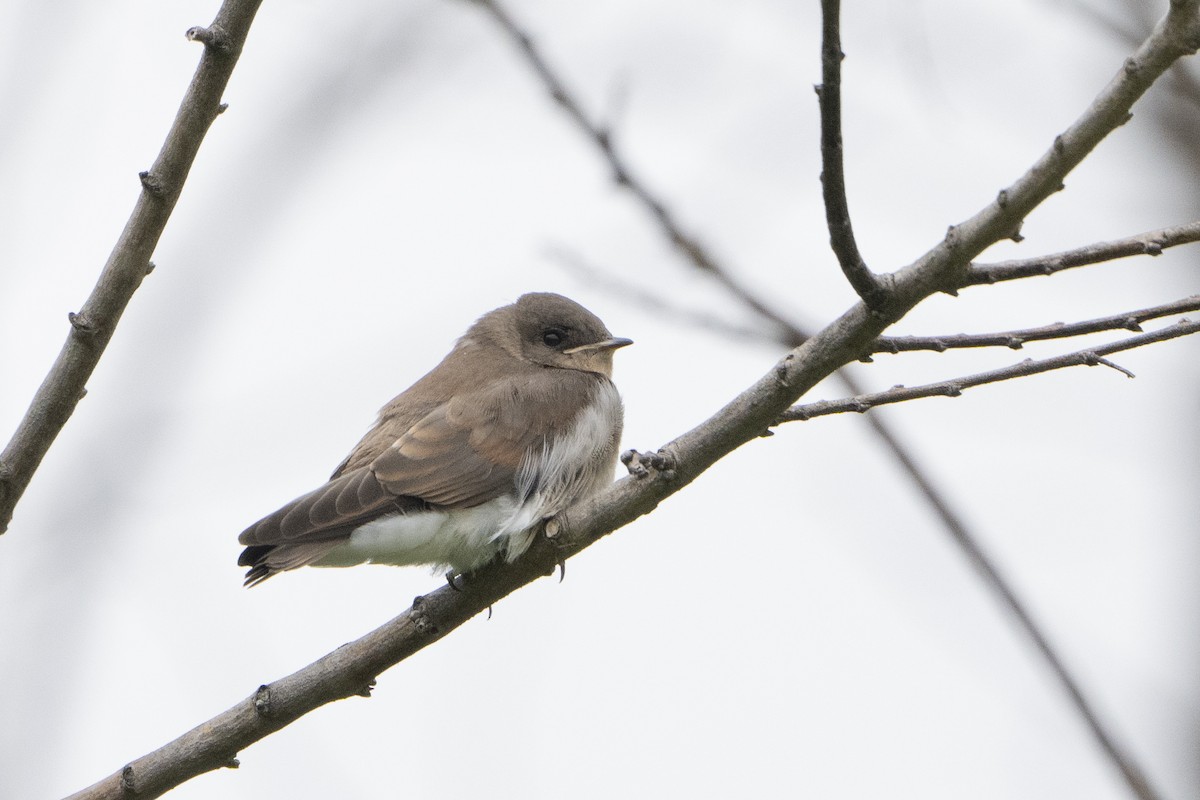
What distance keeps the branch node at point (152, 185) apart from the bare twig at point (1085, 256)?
1852 millimetres

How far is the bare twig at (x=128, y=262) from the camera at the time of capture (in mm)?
2783

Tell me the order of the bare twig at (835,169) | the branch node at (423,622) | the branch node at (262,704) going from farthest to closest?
the branch node at (423,622)
the branch node at (262,704)
the bare twig at (835,169)

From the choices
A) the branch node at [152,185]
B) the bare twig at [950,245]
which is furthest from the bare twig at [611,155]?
the branch node at [152,185]

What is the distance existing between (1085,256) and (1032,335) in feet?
0.76

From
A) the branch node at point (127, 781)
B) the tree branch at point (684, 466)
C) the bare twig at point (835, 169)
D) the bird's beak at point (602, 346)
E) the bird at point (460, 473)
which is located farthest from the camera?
the bird's beak at point (602, 346)

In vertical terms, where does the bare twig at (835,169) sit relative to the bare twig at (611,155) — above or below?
below

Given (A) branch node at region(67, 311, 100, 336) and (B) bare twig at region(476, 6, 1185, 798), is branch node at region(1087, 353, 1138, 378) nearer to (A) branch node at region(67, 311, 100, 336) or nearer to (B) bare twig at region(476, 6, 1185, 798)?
(B) bare twig at region(476, 6, 1185, 798)

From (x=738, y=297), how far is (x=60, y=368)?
A: 200 centimetres

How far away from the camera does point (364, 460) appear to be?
511cm

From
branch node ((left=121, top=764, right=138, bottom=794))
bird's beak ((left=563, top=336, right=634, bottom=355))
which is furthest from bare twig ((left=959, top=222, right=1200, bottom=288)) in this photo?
bird's beak ((left=563, top=336, right=634, bottom=355))

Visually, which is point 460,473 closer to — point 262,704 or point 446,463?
point 446,463

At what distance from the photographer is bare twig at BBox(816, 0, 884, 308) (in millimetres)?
2473

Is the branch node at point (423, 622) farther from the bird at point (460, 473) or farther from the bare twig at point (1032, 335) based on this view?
the bare twig at point (1032, 335)

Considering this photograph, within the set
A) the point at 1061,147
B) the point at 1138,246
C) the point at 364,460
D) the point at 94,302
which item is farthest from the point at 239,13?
the point at 364,460
